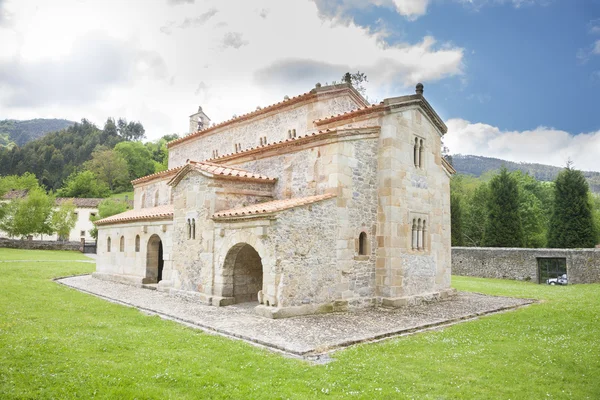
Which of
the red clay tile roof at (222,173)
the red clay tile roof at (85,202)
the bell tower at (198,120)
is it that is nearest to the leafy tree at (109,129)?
the red clay tile roof at (85,202)

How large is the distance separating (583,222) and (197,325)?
32898 mm

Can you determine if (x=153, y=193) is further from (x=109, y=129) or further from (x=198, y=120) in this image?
(x=109, y=129)

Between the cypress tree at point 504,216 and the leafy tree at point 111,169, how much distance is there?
67997 millimetres

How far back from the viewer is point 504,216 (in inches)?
1369

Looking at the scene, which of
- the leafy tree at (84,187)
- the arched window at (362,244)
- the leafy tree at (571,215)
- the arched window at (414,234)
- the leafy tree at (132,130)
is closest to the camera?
the arched window at (362,244)

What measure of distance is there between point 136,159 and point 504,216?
2889 inches

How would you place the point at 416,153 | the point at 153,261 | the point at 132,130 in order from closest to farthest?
1. the point at 416,153
2. the point at 153,261
3. the point at 132,130

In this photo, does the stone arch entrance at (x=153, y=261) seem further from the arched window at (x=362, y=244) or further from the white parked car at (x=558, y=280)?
the white parked car at (x=558, y=280)

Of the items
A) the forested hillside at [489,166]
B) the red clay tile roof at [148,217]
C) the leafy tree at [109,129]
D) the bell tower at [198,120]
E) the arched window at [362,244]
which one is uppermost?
the leafy tree at [109,129]

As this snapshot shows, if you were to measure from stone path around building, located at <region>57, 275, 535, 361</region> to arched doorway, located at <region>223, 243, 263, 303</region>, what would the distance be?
673 millimetres

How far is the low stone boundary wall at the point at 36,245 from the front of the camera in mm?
43188

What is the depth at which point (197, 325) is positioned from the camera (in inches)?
421


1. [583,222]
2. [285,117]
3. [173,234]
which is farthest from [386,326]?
[583,222]

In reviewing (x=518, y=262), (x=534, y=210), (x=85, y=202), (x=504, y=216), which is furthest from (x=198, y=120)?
(x=85, y=202)
